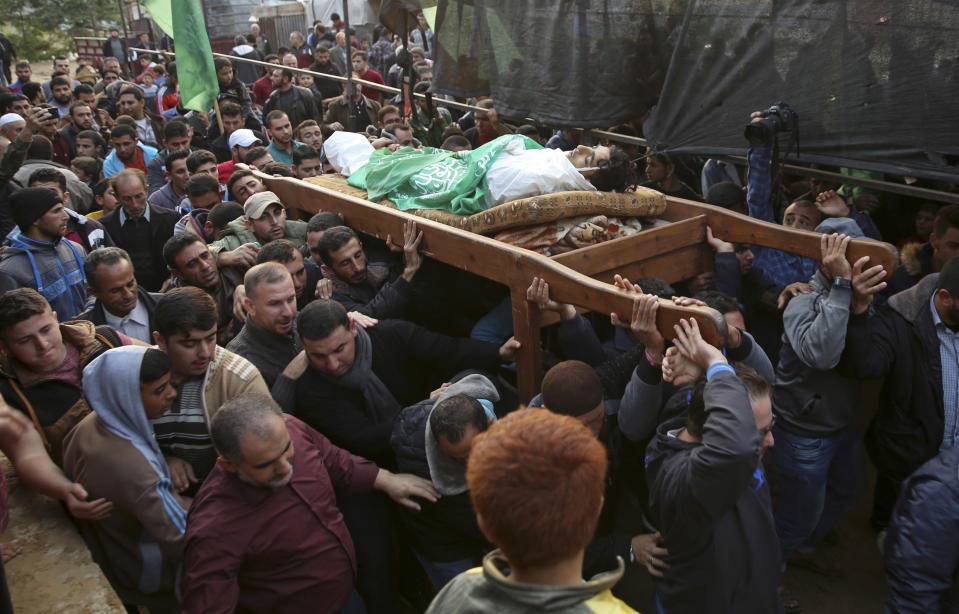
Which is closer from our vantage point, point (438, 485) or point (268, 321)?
point (438, 485)

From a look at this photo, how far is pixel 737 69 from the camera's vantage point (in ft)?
13.1

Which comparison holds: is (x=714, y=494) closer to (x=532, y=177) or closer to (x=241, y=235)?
(x=532, y=177)

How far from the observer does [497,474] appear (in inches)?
54.5

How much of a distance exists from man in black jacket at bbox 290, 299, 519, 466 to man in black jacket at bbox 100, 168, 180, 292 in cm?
253

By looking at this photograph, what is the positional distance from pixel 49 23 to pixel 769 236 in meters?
28.1

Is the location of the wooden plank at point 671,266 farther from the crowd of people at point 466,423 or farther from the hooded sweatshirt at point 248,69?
the hooded sweatshirt at point 248,69

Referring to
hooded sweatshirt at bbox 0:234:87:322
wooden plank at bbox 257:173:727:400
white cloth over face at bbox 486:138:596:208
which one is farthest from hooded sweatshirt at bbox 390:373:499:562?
hooded sweatshirt at bbox 0:234:87:322

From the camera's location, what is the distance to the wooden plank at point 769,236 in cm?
267

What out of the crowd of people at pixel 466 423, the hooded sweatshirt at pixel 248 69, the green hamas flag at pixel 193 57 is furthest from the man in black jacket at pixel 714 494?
the hooded sweatshirt at pixel 248 69

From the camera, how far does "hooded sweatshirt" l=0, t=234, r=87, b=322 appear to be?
410cm

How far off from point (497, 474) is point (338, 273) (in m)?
2.73

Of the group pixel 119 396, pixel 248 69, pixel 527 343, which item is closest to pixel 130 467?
pixel 119 396

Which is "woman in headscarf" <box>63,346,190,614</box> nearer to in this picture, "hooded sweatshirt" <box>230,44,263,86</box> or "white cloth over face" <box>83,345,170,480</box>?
"white cloth over face" <box>83,345,170,480</box>

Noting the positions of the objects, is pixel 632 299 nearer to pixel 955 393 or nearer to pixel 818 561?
pixel 955 393
